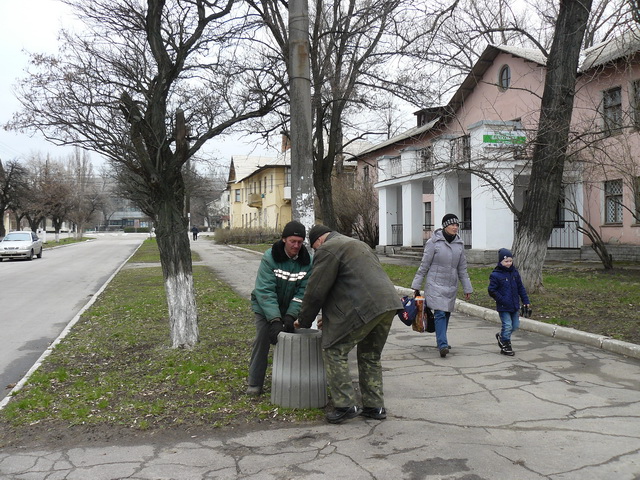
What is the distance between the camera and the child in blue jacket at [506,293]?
7.14 m

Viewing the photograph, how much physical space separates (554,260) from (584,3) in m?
11.3

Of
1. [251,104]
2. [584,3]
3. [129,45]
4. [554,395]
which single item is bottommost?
[554,395]

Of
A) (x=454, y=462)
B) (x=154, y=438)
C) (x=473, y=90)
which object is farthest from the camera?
(x=473, y=90)

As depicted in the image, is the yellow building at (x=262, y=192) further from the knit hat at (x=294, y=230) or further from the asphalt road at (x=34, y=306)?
the knit hat at (x=294, y=230)

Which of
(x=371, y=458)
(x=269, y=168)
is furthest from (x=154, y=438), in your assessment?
(x=269, y=168)

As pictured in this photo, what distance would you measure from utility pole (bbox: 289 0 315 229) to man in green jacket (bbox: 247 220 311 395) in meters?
1.05

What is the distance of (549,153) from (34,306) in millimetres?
11555

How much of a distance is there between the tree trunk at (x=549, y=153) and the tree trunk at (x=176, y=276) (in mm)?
7371

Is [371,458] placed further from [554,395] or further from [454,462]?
[554,395]

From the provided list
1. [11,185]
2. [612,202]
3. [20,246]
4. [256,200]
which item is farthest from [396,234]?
[11,185]

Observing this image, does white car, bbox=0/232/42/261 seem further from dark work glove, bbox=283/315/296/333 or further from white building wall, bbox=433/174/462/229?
dark work glove, bbox=283/315/296/333

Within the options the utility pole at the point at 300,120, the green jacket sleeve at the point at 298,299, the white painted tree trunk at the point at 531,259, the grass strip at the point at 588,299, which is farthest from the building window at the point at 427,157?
the green jacket sleeve at the point at 298,299

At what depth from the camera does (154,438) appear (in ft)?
15.0

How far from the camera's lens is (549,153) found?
1130cm
